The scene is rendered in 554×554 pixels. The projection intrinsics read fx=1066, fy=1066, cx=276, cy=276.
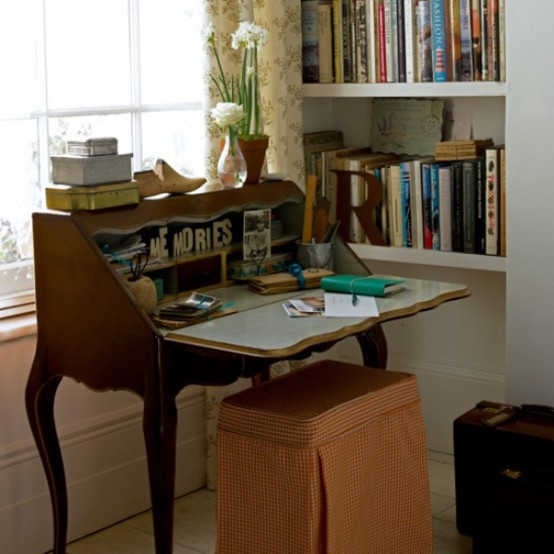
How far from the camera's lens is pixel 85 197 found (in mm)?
2523

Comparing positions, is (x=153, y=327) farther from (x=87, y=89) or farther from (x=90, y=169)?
(x=87, y=89)

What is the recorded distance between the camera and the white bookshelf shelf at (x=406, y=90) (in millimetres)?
3234

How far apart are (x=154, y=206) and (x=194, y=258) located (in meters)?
0.21

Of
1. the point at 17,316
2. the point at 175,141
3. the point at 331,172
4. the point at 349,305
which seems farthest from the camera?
the point at 331,172

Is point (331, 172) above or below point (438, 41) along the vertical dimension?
below

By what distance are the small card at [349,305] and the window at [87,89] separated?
807mm

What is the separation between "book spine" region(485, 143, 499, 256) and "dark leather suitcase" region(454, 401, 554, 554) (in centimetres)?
54

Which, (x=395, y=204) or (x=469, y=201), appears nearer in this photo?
(x=469, y=201)

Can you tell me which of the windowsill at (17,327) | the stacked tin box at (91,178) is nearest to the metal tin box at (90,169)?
the stacked tin box at (91,178)

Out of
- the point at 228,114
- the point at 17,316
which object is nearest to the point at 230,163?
the point at 228,114

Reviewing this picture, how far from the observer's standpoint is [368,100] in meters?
3.82

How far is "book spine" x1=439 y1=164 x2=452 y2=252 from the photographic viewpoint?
3375 millimetres

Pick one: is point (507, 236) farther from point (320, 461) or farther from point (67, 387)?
point (67, 387)

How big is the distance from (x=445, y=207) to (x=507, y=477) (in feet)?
3.22
